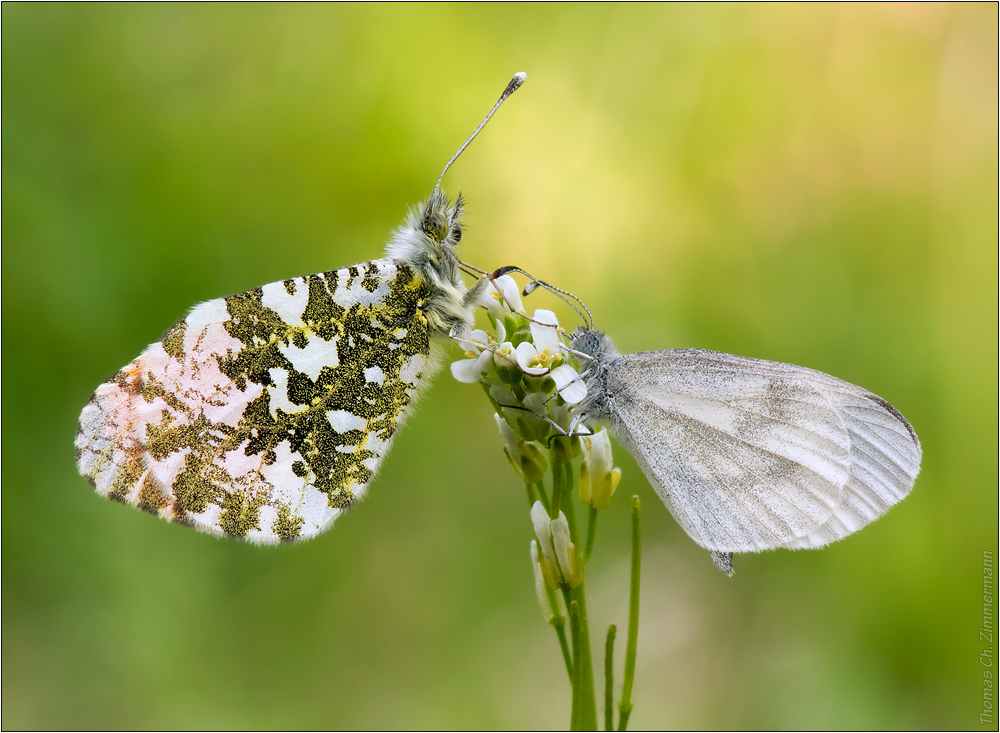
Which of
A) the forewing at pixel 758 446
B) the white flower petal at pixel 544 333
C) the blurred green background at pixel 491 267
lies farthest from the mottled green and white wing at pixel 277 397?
the blurred green background at pixel 491 267

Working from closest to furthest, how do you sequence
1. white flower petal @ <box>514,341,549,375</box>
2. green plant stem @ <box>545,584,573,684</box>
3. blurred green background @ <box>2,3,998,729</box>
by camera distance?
white flower petal @ <box>514,341,549,375</box>, green plant stem @ <box>545,584,573,684</box>, blurred green background @ <box>2,3,998,729</box>

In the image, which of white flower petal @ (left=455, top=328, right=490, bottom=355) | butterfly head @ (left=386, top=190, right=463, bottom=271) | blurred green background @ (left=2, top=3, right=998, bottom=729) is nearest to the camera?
white flower petal @ (left=455, top=328, right=490, bottom=355)

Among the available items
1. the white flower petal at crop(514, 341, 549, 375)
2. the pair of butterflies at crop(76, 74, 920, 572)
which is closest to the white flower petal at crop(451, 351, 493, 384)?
the white flower petal at crop(514, 341, 549, 375)

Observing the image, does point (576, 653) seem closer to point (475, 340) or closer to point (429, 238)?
point (475, 340)

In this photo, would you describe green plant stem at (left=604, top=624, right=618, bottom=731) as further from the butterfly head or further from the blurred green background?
the blurred green background

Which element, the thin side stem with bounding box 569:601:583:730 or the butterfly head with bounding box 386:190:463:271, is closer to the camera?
the thin side stem with bounding box 569:601:583:730

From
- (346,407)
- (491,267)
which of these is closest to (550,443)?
(346,407)

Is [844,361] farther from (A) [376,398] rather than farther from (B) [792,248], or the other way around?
(A) [376,398]
